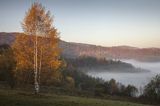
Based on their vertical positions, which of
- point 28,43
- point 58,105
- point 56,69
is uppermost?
point 28,43

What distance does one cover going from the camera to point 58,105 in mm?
28359

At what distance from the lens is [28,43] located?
3747cm

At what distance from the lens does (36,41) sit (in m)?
36.8

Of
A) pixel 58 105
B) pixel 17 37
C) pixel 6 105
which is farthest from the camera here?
pixel 17 37

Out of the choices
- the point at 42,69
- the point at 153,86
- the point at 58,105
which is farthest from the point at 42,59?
the point at 153,86

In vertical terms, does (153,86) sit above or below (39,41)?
below

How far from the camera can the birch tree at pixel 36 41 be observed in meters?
37.0

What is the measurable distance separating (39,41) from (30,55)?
2321 mm

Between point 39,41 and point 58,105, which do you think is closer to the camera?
point 58,105

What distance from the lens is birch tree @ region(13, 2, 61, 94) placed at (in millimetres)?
37031

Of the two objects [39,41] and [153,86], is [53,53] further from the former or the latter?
[153,86]

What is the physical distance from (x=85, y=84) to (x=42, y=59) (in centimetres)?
13177

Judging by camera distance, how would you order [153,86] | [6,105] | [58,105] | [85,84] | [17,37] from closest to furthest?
1. [6,105]
2. [58,105]
3. [17,37]
4. [153,86]
5. [85,84]

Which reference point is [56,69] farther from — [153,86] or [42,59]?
[153,86]
